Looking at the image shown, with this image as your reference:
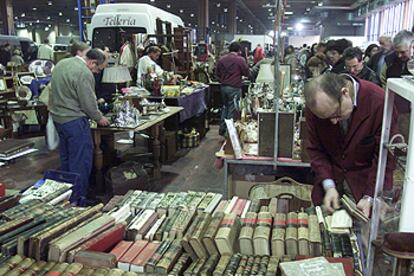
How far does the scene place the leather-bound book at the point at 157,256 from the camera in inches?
65.7

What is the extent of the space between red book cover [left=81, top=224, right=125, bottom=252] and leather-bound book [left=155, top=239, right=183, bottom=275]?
0.24 m

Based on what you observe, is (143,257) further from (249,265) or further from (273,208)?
(273,208)

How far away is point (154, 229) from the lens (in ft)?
6.48

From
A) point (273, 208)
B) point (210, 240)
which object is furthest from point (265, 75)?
point (210, 240)

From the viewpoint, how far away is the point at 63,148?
4.11m

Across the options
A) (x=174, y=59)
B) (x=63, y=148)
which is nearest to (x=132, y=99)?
(x=63, y=148)

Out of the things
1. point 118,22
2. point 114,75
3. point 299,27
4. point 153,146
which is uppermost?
point 299,27

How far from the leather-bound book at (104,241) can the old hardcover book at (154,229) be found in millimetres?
113

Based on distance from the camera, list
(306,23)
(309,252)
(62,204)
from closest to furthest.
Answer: (309,252), (62,204), (306,23)

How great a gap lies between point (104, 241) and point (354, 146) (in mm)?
1310

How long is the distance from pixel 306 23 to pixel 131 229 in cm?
3353

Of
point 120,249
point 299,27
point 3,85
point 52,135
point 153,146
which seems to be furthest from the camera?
point 299,27

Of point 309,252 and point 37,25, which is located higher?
point 37,25

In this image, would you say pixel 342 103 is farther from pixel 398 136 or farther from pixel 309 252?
pixel 309 252
